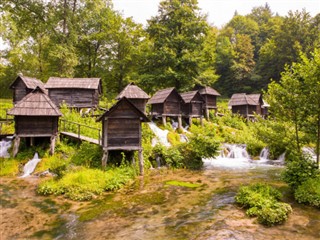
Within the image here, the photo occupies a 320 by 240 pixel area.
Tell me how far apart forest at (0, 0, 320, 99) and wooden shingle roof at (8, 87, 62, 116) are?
11959 mm

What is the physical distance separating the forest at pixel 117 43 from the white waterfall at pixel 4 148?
12508mm

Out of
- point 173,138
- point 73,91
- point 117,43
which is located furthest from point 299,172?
point 117,43

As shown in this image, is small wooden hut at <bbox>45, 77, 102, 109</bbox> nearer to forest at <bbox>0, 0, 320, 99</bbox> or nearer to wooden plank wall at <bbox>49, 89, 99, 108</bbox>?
wooden plank wall at <bbox>49, 89, 99, 108</bbox>

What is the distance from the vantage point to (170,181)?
1555 cm

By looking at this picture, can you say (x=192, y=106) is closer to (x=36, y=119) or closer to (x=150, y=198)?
(x=36, y=119)

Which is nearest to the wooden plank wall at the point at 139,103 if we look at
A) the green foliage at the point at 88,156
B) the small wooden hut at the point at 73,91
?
the small wooden hut at the point at 73,91

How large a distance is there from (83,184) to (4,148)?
30.8ft

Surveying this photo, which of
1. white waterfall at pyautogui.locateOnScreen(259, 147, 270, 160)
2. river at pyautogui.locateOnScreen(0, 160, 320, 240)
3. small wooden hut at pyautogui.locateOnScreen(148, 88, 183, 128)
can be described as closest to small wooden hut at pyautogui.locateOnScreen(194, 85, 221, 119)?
small wooden hut at pyautogui.locateOnScreen(148, 88, 183, 128)

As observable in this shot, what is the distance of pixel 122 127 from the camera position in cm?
1625

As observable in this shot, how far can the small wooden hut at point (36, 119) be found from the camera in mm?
17531

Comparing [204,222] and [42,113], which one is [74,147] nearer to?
[42,113]

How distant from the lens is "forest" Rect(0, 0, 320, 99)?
3178 centimetres

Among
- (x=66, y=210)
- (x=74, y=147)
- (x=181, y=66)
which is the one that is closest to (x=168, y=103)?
(x=181, y=66)

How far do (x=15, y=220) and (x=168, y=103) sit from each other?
20462 millimetres
